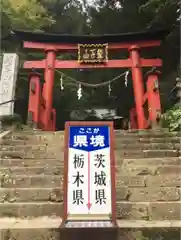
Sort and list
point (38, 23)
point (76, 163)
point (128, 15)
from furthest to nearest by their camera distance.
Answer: point (128, 15) < point (38, 23) < point (76, 163)

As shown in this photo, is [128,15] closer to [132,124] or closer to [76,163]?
[132,124]

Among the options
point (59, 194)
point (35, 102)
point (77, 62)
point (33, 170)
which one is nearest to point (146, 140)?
point (33, 170)

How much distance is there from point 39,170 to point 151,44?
263 inches

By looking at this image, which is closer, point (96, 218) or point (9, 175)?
point (96, 218)

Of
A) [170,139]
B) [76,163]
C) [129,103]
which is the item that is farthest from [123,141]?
[129,103]

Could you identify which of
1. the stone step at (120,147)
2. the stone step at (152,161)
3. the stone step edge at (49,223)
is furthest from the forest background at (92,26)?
the stone step edge at (49,223)

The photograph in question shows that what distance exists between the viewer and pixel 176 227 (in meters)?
2.83

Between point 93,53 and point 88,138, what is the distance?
6.87m

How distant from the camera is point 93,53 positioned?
31.1 ft

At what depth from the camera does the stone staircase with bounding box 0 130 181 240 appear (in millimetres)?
3033

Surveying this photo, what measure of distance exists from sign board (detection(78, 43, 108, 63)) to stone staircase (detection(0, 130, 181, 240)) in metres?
4.29

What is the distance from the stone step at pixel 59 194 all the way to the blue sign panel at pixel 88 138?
931mm

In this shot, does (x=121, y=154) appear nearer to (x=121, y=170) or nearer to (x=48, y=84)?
(x=121, y=170)

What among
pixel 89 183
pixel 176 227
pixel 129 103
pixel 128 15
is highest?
pixel 128 15
